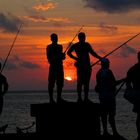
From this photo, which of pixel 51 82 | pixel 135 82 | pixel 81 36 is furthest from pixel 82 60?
pixel 135 82

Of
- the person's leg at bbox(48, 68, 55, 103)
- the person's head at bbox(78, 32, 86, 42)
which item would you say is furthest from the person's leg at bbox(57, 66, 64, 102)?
the person's head at bbox(78, 32, 86, 42)

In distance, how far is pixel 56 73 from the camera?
15164 millimetres

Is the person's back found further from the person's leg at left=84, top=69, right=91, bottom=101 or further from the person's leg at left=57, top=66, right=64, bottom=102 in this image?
the person's leg at left=57, top=66, right=64, bottom=102

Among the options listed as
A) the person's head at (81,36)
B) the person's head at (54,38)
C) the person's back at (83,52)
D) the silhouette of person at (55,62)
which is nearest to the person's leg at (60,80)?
the silhouette of person at (55,62)

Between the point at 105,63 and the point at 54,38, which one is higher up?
the point at 54,38

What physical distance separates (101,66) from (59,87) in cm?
124

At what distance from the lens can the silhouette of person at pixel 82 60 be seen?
49.8 ft

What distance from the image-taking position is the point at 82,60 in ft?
49.8

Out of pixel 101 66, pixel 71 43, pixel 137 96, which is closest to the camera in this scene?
pixel 137 96

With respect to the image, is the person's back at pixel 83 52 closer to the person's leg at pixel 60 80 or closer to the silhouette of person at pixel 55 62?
the silhouette of person at pixel 55 62

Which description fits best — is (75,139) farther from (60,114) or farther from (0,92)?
(0,92)

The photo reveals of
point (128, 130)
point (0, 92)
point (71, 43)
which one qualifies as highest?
point (71, 43)

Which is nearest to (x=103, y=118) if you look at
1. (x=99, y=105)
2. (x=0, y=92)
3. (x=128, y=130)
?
(x=99, y=105)

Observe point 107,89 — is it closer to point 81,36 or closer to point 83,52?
point 83,52
